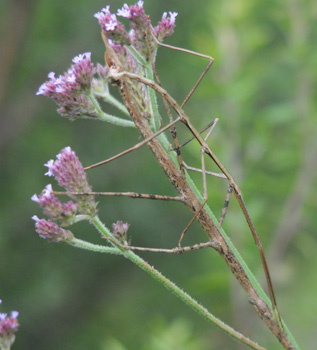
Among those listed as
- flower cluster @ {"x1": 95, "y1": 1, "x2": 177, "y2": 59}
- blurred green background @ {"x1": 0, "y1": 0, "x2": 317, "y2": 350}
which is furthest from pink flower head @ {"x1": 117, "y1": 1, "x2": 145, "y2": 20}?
blurred green background @ {"x1": 0, "y1": 0, "x2": 317, "y2": 350}

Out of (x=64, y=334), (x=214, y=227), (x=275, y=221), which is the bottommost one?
(x=64, y=334)

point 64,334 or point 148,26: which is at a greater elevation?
point 148,26

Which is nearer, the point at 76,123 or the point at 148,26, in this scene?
the point at 148,26

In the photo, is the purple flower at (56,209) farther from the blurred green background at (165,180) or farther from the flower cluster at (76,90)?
the blurred green background at (165,180)

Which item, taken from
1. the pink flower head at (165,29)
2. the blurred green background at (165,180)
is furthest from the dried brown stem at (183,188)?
the blurred green background at (165,180)

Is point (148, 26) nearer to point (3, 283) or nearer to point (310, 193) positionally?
point (310, 193)

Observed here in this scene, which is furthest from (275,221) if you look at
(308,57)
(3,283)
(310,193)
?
(3,283)

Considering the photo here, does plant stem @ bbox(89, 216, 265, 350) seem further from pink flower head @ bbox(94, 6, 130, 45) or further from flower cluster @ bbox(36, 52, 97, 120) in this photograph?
pink flower head @ bbox(94, 6, 130, 45)
